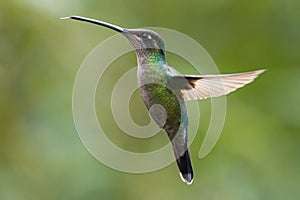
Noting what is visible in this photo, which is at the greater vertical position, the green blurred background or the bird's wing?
the bird's wing

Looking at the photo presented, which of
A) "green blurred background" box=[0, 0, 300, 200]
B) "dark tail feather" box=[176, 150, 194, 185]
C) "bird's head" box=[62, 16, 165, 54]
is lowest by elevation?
"green blurred background" box=[0, 0, 300, 200]

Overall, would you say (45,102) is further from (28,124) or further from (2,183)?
(2,183)

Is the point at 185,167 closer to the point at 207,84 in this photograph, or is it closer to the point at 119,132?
the point at 207,84

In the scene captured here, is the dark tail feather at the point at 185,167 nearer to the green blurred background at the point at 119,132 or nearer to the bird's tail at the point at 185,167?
the bird's tail at the point at 185,167

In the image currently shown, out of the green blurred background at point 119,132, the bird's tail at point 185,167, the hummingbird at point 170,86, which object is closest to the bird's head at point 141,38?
the hummingbird at point 170,86

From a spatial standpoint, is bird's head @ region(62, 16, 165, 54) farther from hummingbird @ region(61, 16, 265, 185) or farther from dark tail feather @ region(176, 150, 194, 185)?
dark tail feather @ region(176, 150, 194, 185)

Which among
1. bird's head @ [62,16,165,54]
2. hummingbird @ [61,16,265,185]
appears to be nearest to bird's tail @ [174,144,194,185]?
hummingbird @ [61,16,265,185]

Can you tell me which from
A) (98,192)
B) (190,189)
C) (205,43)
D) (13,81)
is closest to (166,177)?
(190,189)
